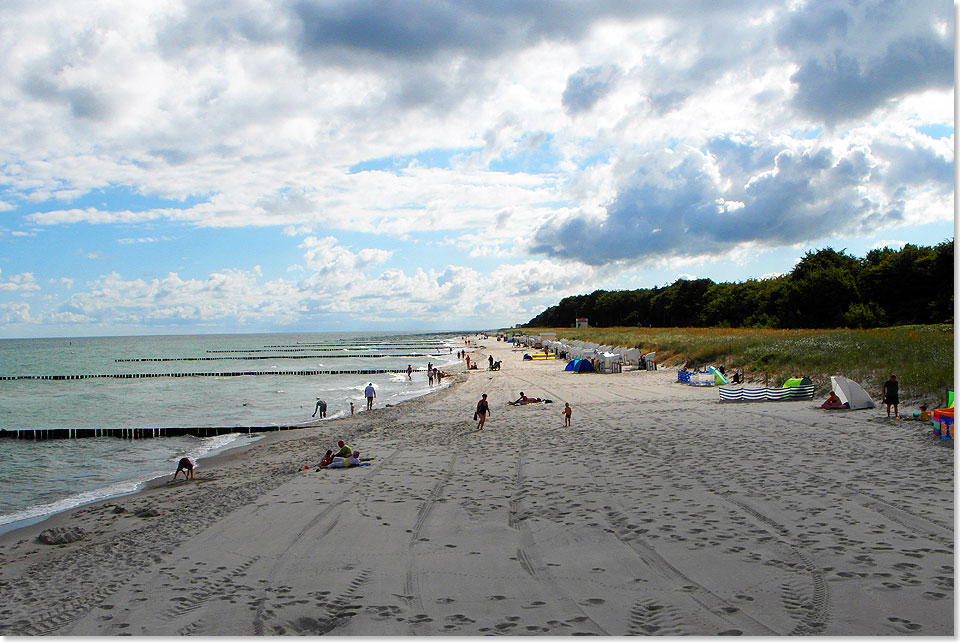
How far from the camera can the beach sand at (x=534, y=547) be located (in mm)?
4949

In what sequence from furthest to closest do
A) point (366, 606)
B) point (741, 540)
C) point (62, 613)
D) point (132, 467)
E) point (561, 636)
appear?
point (132, 467), point (741, 540), point (62, 613), point (366, 606), point (561, 636)

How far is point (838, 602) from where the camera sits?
15.9 ft

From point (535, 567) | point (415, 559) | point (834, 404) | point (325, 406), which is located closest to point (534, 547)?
point (535, 567)

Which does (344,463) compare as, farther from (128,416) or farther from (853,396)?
(128,416)

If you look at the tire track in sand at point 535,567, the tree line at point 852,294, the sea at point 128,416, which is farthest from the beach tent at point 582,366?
the tire track in sand at point 535,567

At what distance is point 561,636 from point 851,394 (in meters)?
15.6

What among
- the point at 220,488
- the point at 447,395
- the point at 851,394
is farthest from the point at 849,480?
the point at 447,395

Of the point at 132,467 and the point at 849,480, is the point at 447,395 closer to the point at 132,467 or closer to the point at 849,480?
the point at 132,467

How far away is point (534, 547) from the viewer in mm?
6648

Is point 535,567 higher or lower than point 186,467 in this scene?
higher

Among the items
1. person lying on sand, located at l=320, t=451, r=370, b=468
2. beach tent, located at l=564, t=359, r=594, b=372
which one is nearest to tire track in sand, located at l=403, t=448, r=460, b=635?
person lying on sand, located at l=320, t=451, r=370, b=468

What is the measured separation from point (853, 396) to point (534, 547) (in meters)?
14.0

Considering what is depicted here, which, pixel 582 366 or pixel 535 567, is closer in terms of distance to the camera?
pixel 535 567

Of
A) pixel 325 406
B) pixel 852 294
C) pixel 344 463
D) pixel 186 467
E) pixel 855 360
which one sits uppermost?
pixel 852 294
